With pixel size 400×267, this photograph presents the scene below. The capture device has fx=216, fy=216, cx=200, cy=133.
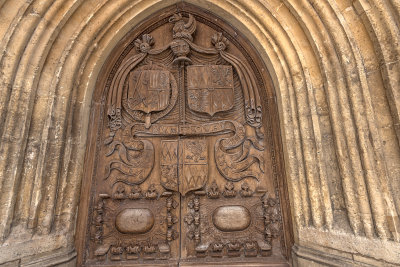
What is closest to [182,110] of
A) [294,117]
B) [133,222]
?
[294,117]

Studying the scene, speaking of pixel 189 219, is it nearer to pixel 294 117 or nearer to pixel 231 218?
pixel 231 218

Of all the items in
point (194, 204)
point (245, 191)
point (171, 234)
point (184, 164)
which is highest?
point (184, 164)

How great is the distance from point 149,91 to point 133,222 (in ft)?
5.62

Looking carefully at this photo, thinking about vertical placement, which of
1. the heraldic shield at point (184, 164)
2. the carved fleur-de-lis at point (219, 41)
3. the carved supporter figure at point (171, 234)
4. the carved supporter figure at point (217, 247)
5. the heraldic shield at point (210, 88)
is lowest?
the carved supporter figure at point (217, 247)

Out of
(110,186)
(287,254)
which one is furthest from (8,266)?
(287,254)

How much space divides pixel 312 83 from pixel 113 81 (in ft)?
8.67

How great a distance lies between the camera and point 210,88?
2984 mm

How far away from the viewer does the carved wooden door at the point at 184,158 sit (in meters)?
2.57

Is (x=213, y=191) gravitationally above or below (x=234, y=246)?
above

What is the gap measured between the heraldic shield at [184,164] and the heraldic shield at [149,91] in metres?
0.55

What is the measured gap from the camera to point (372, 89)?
2096mm

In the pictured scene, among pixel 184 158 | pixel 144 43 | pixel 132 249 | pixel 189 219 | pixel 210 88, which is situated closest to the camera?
pixel 132 249

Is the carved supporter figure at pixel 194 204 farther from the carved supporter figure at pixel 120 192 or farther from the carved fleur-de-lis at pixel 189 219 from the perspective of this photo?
the carved supporter figure at pixel 120 192

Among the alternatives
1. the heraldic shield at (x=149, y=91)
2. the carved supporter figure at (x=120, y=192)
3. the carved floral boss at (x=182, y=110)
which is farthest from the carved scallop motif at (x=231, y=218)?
the heraldic shield at (x=149, y=91)
